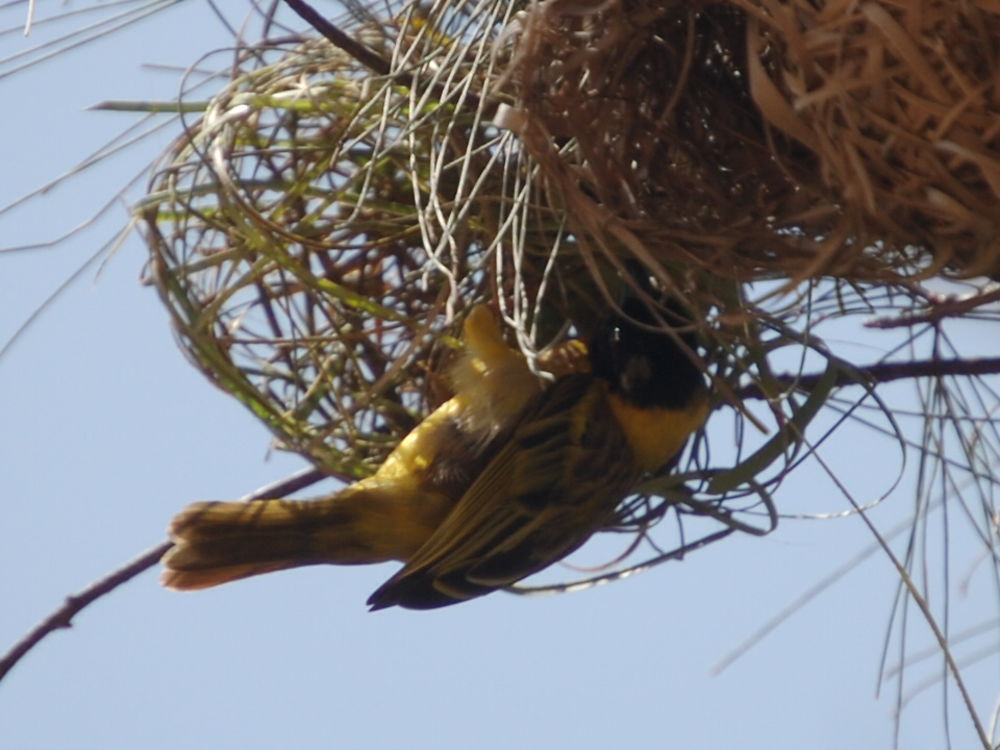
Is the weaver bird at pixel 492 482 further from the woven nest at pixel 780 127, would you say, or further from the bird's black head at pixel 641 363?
the woven nest at pixel 780 127

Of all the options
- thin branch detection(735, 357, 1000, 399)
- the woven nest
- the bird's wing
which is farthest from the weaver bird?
the woven nest

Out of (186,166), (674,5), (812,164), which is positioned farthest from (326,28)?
(812,164)

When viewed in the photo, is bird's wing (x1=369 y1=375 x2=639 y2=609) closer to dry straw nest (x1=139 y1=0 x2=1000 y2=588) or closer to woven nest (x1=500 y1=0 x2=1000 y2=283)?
dry straw nest (x1=139 y1=0 x2=1000 y2=588)

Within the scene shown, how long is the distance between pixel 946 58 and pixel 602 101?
1.05 feet

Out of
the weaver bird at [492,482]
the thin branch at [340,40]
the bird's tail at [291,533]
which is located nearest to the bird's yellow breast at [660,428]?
the weaver bird at [492,482]

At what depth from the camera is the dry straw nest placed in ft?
4.27

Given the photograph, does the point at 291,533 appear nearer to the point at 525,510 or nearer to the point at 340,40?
the point at 525,510

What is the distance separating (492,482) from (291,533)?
0.78ft

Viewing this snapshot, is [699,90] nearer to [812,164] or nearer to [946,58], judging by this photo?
[812,164]

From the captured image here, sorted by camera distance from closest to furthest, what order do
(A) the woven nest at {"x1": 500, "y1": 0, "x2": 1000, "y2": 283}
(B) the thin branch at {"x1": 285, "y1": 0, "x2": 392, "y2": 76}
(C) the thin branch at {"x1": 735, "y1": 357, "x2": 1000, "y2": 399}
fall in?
(A) the woven nest at {"x1": 500, "y1": 0, "x2": 1000, "y2": 283}
(B) the thin branch at {"x1": 285, "y1": 0, "x2": 392, "y2": 76}
(C) the thin branch at {"x1": 735, "y1": 357, "x2": 1000, "y2": 399}

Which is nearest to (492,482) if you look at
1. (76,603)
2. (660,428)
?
(660,428)

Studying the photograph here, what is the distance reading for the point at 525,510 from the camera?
6.02 ft

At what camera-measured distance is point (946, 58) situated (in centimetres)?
125

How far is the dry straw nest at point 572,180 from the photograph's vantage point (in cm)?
130
